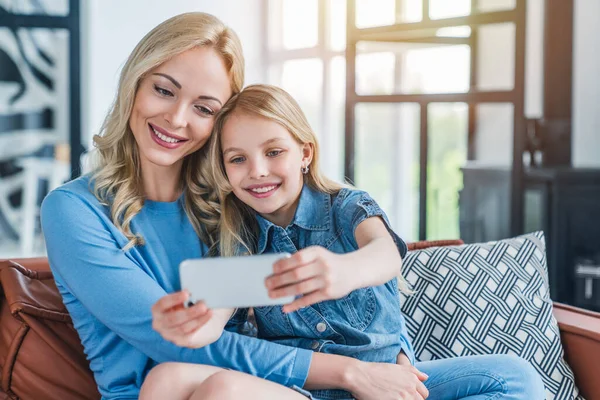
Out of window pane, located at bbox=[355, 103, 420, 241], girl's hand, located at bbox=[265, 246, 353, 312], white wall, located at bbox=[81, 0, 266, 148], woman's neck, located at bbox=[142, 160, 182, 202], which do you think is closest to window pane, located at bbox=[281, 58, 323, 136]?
white wall, located at bbox=[81, 0, 266, 148]

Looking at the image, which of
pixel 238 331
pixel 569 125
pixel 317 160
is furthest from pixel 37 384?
pixel 569 125

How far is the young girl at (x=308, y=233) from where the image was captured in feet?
5.03

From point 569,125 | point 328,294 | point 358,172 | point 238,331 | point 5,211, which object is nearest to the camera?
point 328,294

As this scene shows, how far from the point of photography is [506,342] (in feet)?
6.18

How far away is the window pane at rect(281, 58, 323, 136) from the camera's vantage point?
19.1 feet

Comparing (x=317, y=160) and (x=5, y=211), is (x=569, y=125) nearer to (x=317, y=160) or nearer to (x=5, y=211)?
(x=317, y=160)

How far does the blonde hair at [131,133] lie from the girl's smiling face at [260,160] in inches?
5.0

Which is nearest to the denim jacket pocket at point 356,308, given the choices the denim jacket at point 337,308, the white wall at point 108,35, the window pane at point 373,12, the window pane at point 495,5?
the denim jacket at point 337,308

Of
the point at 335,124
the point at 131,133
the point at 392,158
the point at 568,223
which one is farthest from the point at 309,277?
the point at 335,124

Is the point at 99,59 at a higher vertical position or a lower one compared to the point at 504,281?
higher

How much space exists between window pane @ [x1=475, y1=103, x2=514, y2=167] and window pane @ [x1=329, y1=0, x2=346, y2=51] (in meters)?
2.06

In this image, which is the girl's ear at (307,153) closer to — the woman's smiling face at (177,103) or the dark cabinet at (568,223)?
the woman's smiling face at (177,103)

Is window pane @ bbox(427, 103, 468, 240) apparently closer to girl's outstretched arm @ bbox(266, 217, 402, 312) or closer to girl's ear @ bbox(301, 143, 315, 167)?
girl's ear @ bbox(301, 143, 315, 167)

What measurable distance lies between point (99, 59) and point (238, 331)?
4358mm
